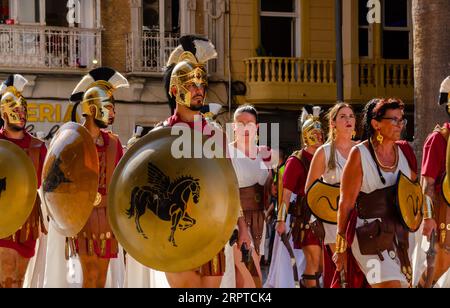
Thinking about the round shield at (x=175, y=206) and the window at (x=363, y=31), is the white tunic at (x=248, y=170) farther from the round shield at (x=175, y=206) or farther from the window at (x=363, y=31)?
the window at (x=363, y=31)

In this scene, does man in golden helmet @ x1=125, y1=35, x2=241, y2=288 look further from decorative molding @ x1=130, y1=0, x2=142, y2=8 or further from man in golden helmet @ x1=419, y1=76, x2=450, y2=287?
decorative molding @ x1=130, y1=0, x2=142, y2=8

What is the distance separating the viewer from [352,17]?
25.7 metres

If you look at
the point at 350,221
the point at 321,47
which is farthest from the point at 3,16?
the point at 350,221

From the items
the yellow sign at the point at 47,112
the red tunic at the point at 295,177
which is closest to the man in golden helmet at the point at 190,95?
the red tunic at the point at 295,177

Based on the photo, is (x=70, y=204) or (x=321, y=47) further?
(x=321, y=47)

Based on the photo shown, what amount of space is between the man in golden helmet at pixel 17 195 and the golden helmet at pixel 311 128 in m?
2.94

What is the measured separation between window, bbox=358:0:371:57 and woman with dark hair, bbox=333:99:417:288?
56.6 ft

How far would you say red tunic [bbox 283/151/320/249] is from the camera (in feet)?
39.5

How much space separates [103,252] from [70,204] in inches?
34.2

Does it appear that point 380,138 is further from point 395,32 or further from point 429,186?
point 395,32

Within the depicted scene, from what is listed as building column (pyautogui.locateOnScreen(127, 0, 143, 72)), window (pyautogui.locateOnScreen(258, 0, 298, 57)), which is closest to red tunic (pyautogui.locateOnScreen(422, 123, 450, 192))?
building column (pyautogui.locateOnScreen(127, 0, 143, 72))

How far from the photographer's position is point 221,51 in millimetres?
25172

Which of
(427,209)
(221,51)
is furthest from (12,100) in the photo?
(221,51)
